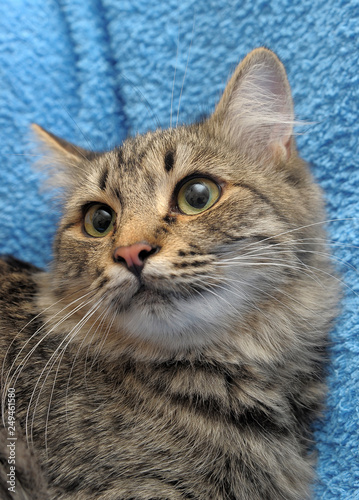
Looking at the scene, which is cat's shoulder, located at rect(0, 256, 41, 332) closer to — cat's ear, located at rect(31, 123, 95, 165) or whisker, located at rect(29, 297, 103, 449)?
whisker, located at rect(29, 297, 103, 449)

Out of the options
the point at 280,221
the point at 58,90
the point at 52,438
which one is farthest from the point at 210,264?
the point at 58,90

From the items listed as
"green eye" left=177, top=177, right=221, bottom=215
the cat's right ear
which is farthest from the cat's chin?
the cat's right ear

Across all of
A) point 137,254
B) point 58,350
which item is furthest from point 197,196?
point 58,350

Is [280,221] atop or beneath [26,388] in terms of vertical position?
atop

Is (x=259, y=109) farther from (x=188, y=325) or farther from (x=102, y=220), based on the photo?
(x=188, y=325)

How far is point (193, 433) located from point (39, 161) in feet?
4.04

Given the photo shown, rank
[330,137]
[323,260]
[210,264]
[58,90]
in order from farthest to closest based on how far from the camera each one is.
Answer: [58,90]
[330,137]
[323,260]
[210,264]

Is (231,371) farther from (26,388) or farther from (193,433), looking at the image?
(26,388)

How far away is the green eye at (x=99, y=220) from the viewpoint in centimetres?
147

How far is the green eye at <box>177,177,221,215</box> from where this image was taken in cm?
133

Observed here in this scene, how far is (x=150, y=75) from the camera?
91.2 inches

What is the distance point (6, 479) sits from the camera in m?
1.26

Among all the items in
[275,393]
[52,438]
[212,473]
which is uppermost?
[275,393]

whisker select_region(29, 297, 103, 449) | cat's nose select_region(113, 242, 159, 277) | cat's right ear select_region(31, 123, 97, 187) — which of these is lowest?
whisker select_region(29, 297, 103, 449)
